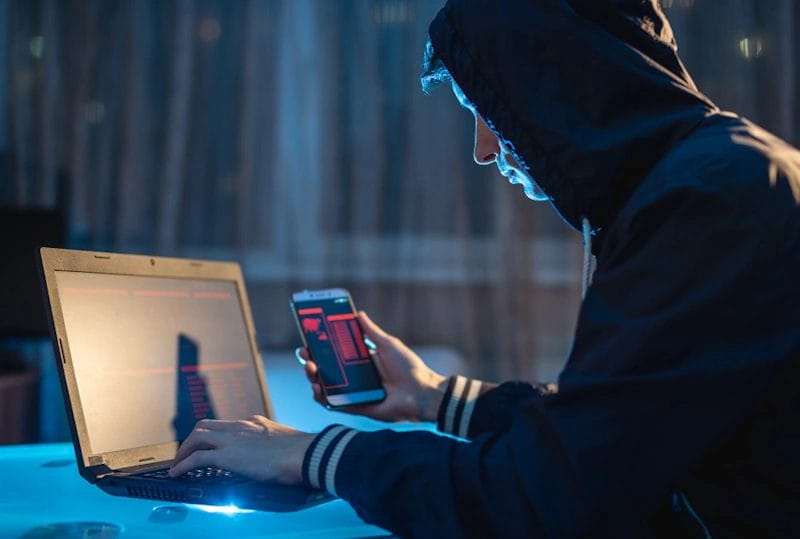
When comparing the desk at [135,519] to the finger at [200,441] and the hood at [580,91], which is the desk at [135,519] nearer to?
the finger at [200,441]

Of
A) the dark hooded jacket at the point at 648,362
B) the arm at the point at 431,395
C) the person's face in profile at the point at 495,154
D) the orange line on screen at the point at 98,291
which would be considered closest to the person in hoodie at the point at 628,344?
the dark hooded jacket at the point at 648,362

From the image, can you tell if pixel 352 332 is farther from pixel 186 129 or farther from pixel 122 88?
pixel 122 88

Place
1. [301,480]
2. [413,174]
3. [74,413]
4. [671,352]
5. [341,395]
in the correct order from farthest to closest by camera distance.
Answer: [413,174] < [341,395] < [74,413] < [301,480] < [671,352]

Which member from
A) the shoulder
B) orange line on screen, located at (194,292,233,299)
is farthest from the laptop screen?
the shoulder

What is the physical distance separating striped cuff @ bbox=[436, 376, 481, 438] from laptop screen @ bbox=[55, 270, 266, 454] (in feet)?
0.90

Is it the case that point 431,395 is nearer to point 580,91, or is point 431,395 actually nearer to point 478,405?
point 478,405

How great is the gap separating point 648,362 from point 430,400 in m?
0.59

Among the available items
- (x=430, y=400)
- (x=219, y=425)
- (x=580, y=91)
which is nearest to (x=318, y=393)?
(x=430, y=400)

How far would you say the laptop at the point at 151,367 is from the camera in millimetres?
831

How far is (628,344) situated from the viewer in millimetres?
632

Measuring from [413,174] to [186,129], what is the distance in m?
0.69

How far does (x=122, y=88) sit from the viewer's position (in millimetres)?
2365

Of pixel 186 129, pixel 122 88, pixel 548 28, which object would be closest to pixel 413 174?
pixel 186 129

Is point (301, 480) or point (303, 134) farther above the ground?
point (303, 134)
